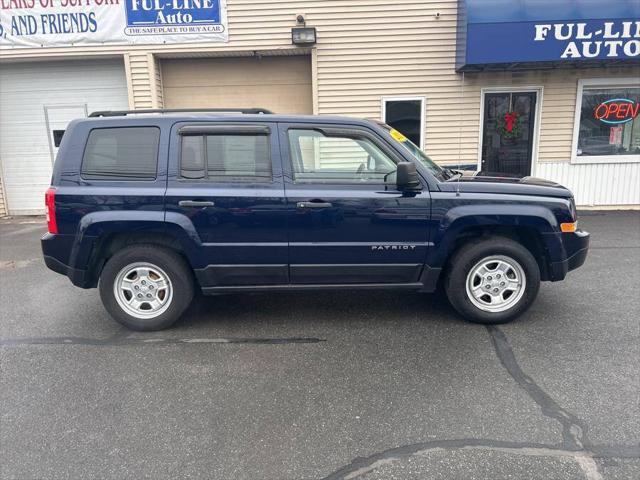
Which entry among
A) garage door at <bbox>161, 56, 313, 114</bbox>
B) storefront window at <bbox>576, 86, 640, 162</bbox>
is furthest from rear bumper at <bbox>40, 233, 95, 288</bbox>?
storefront window at <bbox>576, 86, 640, 162</bbox>

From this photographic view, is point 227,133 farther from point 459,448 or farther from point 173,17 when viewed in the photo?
point 173,17

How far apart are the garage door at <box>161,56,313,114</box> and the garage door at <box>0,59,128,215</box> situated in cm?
119

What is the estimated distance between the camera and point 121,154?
13.8 feet

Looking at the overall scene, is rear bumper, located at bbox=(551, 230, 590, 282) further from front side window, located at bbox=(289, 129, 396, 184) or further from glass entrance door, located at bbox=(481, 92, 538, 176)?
glass entrance door, located at bbox=(481, 92, 538, 176)

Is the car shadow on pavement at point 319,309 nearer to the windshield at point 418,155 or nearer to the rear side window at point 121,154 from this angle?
the windshield at point 418,155

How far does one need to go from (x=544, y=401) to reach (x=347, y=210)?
202cm

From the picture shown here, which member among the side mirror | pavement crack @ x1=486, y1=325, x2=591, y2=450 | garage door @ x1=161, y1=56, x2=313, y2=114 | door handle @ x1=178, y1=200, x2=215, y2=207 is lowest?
pavement crack @ x1=486, y1=325, x2=591, y2=450

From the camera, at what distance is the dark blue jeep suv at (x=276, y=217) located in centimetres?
413

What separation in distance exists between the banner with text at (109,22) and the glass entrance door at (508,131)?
212 inches

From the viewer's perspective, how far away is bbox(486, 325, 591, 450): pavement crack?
2.79m

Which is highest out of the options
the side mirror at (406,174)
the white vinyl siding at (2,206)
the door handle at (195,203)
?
the side mirror at (406,174)

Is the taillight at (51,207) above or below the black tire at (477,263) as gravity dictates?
above

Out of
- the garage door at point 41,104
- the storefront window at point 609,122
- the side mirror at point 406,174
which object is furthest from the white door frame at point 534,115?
the garage door at point 41,104

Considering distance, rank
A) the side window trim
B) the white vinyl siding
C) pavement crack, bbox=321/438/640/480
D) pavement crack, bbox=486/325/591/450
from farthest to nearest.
A: the white vinyl siding, the side window trim, pavement crack, bbox=486/325/591/450, pavement crack, bbox=321/438/640/480
